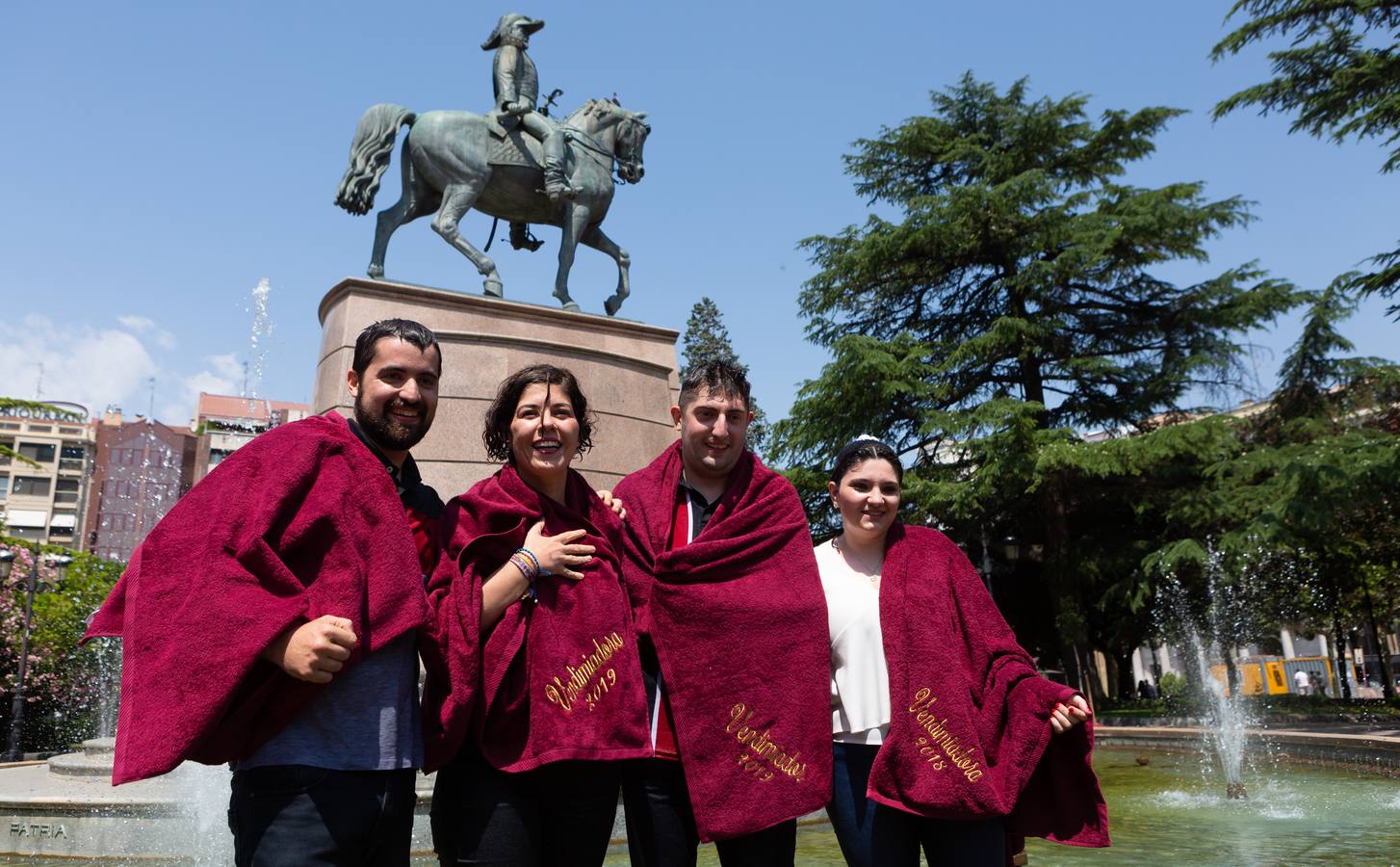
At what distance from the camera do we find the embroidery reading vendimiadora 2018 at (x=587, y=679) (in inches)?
89.2

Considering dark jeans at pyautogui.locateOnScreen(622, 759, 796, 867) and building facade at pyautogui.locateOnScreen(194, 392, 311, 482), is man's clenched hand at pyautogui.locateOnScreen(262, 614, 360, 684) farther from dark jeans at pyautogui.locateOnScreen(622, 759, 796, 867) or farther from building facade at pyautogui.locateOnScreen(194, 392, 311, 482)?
building facade at pyautogui.locateOnScreen(194, 392, 311, 482)

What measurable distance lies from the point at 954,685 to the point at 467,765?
1228mm

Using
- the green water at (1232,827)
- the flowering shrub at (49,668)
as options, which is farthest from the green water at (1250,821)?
the flowering shrub at (49,668)

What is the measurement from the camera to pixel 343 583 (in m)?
2.03

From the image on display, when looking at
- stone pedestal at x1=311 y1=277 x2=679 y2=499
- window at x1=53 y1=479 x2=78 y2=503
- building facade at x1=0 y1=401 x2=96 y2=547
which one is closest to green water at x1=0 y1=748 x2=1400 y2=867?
stone pedestal at x1=311 y1=277 x2=679 y2=499

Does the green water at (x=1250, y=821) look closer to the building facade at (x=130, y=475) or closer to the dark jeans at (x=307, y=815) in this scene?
the dark jeans at (x=307, y=815)

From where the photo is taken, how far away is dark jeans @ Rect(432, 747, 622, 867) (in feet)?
7.10

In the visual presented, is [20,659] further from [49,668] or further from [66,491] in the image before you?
[66,491]

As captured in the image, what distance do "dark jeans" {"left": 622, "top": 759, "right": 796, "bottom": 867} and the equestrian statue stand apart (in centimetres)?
751

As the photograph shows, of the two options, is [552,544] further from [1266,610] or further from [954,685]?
[1266,610]

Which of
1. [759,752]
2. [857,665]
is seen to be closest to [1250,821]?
[857,665]

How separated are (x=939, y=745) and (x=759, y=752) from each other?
0.46 m

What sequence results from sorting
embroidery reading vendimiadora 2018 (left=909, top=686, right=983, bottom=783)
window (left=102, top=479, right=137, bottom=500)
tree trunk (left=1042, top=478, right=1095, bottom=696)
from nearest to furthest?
embroidery reading vendimiadora 2018 (left=909, top=686, right=983, bottom=783) → tree trunk (left=1042, top=478, right=1095, bottom=696) → window (left=102, top=479, right=137, bottom=500)

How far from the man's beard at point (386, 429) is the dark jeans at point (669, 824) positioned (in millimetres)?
963
